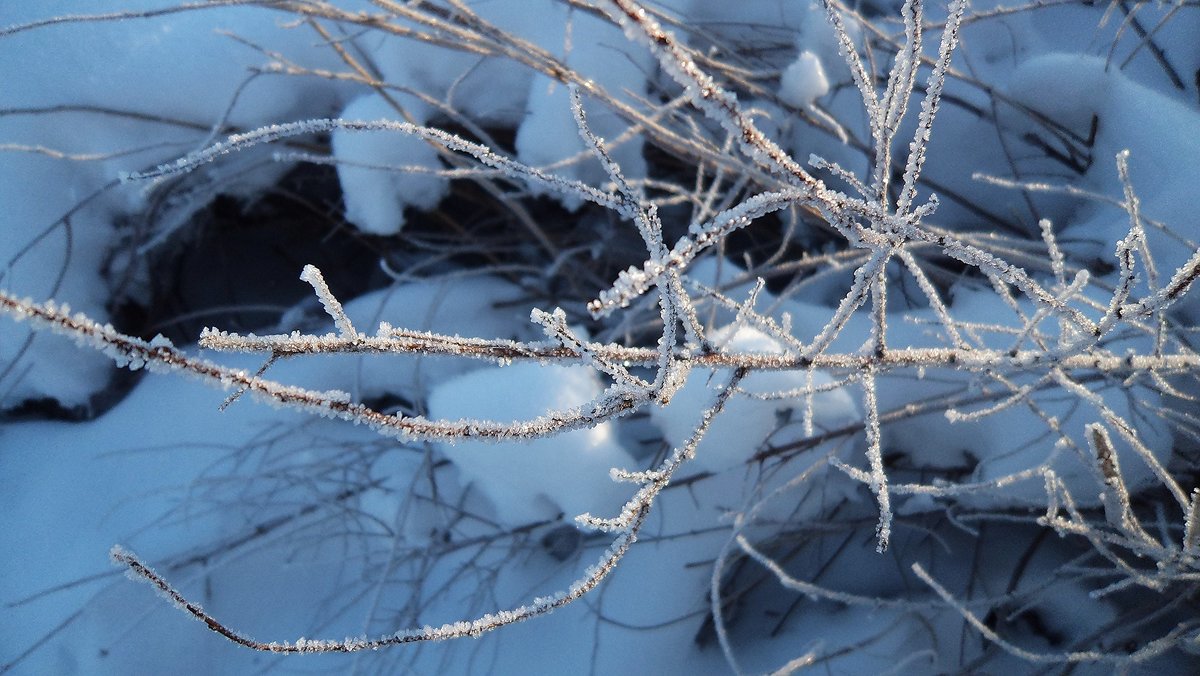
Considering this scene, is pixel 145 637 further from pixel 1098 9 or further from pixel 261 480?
pixel 1098 9

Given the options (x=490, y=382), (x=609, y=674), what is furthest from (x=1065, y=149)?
(x=609, y=674)

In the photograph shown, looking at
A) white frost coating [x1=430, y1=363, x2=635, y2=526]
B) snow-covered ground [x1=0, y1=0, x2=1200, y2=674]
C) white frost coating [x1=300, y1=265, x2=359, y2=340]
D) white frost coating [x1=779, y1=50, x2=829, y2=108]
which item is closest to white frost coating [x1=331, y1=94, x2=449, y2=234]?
snow-covered ground [x1=0, y1=0, x2=1200, y2=674]

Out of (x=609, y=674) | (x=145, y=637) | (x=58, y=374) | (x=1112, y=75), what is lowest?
(x=145, y=637)

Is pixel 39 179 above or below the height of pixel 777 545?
above

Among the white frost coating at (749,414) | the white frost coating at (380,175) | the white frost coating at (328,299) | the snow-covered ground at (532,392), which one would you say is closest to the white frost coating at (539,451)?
the snow-covered ground at (532,392)

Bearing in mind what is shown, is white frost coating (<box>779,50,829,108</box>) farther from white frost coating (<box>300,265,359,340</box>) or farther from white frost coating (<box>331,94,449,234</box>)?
white frost coating (<box>300,265,359,340</box>)

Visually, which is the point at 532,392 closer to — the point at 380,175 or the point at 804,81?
the point at 380,175

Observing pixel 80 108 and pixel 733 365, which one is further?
pixel 80 108

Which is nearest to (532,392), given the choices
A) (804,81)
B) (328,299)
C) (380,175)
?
(380,175)
